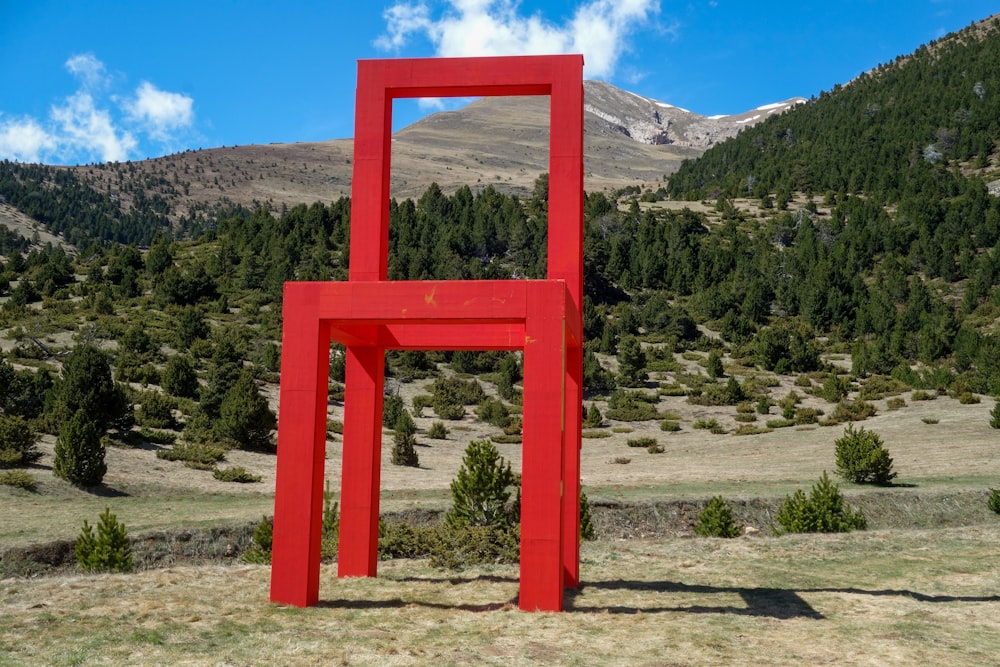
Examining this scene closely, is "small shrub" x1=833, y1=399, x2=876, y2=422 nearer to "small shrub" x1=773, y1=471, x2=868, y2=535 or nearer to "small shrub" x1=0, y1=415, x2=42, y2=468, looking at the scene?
"small shrub" x1=773, y1=471, x2=868, y2=535

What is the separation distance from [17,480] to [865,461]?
2360cm

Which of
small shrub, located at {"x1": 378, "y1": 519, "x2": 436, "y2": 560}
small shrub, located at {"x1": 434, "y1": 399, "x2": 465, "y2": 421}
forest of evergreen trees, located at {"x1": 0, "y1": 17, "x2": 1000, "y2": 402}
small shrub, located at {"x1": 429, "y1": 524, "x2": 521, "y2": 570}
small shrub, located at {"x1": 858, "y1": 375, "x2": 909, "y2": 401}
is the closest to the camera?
small shrub, located at {"x1": 429, "y1": 524, "x2": 521, "y2": 570}

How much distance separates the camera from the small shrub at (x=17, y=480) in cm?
2186

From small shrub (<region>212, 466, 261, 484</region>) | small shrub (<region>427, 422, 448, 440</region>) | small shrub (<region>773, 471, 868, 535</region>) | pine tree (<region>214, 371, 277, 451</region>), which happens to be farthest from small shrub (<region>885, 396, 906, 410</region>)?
small shrub (<region>212, 466, 261, 484</region>)

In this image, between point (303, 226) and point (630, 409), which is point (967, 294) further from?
point (303, 226)

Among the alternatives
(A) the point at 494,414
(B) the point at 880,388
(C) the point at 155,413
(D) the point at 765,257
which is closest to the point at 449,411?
(A) the point at 494,414

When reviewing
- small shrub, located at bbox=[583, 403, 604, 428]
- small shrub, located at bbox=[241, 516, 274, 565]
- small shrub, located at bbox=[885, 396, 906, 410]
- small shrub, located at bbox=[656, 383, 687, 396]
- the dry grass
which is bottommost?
small shrub, located at bbox=[241, 516, 274, 565]

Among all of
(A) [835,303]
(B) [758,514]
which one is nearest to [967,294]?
(A) [835,303]

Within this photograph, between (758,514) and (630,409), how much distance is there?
78.5 feet

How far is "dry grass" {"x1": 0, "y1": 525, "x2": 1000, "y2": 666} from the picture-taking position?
7758 mm

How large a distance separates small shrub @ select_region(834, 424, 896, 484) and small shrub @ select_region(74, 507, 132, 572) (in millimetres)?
19261

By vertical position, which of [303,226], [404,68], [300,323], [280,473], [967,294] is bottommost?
[280,473]

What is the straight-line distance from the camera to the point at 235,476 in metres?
26.5

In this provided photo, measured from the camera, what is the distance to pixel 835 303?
65375 millimetres
